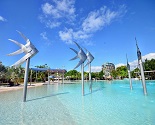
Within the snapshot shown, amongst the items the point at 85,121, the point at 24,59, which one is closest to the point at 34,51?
the point at 24,59

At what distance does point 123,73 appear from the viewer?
90.2 metres

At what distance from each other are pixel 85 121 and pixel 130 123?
191 cm

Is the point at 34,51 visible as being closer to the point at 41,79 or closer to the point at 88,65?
the point at 88,65

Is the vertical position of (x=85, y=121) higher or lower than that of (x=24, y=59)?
lower

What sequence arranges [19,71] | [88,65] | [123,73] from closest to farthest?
1. [88,65]
2. [19,71]
3. [123,73]

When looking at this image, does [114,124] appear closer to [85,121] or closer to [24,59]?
[85,121]

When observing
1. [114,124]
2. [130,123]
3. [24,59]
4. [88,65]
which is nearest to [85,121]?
[114,124]

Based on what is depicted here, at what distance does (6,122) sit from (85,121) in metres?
3.52

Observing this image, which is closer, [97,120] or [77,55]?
[97,120]

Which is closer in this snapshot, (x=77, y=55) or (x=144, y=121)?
(x=144, y=121)

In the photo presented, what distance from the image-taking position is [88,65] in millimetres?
19359

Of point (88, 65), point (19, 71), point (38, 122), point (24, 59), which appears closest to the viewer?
point (38, 122)

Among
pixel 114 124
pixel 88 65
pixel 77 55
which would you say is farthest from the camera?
pixel 88 65

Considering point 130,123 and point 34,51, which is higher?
point 34,51
